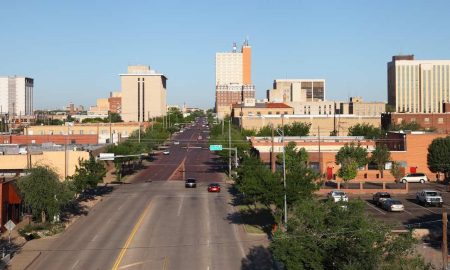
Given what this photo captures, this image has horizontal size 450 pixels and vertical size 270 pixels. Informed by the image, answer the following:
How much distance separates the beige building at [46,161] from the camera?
2018 inches

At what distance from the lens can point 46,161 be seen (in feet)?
170

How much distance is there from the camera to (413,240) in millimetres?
20094

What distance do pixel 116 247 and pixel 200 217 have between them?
1066 cm

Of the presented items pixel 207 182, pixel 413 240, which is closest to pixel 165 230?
pixel 413 240

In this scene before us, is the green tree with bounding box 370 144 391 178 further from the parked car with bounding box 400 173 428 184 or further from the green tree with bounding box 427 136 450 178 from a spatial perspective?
the green tree with bounding box 427 136 450 178

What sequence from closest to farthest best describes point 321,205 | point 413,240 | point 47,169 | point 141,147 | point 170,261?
1. point 413,240
2. point 321,205
3. point 170,261
4. point 47,169
5. point 141,147

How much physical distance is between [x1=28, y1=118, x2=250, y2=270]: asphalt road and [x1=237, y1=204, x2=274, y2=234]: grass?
1.02m

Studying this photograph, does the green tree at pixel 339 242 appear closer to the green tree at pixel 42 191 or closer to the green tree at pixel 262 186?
the green tree at pixel 262 186

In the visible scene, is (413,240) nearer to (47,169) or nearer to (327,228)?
(327,228)

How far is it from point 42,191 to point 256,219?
14371mm

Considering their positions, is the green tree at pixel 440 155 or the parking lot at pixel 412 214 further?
the green tree at pixel 440 155

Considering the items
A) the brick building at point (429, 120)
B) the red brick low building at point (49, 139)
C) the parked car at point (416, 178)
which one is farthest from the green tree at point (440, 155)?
the red brick low building at point (49, 139)

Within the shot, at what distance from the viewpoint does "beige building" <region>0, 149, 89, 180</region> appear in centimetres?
5125

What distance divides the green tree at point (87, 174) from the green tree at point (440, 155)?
35.7 metres
